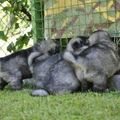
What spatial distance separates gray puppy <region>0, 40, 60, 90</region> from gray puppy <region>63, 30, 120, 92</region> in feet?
3.16

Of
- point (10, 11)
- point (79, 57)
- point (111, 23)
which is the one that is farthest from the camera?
point (10, 11)

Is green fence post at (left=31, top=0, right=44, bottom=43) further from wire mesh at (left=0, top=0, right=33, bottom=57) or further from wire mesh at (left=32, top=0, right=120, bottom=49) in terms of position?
wire mesh at (left=0, top=0, right=33, bottom=57)

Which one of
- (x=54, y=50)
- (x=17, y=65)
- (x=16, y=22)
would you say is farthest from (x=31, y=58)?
(x=16, y=22)

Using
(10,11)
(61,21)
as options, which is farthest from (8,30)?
(61,21)

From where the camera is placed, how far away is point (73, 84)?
15.8 feet

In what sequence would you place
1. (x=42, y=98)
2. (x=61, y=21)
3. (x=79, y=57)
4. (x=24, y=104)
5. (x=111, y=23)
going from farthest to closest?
(x=61, y=21) → (x=111, y=23) → (x=79, y=57) → (x=42, y=98) → (x=24, y=104)

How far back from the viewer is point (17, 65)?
222 inches

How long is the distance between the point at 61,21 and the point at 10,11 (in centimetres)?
114

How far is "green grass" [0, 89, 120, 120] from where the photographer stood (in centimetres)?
325

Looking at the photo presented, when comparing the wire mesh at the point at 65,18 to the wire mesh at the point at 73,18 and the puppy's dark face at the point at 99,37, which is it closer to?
the wire mesh at the point at 73,18

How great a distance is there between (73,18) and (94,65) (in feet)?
5.86

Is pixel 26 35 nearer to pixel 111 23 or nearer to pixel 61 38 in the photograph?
pixel 61 38

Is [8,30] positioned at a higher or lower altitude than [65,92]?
higher

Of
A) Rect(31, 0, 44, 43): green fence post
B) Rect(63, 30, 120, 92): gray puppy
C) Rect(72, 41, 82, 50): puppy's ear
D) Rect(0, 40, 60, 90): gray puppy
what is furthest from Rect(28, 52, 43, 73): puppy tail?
Rect(31, 0, 44, 43): green fence post
